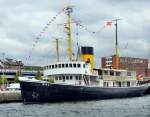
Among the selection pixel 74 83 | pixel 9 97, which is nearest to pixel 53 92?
pixel 74 83

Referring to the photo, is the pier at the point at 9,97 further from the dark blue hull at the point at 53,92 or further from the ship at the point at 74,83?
the dark blue hull at the point at 53,92

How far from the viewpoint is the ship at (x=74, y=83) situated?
7162 cm

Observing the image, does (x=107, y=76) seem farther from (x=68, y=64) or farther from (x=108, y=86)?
(x=68, y=64)

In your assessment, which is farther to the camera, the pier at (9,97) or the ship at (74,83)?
the pier at (9,97)

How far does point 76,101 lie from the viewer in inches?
2842

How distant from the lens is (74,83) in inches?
2990

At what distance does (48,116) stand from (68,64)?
90.7ft

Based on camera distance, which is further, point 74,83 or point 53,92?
point 74,83

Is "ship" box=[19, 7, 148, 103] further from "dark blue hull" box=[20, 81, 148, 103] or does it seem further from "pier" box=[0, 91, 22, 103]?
"pier" box=[0, 91, 22, 103]

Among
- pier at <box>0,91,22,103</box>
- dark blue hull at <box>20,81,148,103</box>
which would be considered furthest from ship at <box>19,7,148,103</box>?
pier at <box>0,91,22,103</box>

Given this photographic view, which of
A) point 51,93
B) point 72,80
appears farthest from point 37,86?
point 72,80

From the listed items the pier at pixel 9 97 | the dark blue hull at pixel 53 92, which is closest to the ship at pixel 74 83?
the dark blue hull at pixel 53 92

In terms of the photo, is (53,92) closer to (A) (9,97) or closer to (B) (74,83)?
(B) (74,83)

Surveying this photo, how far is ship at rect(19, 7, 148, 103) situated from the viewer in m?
71.6
